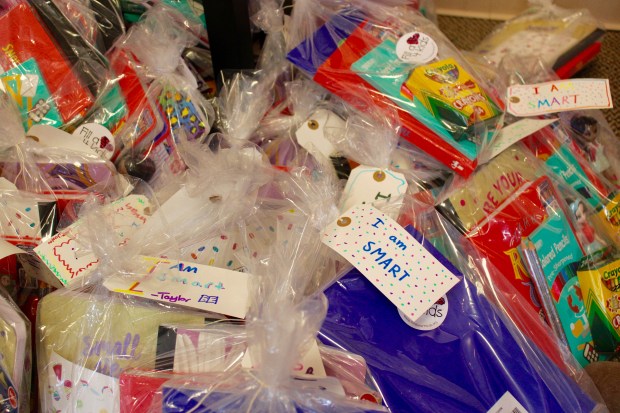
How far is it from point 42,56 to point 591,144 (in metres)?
1.09

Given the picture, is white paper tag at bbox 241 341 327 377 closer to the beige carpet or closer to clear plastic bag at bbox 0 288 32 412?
clear plastic bag at bbox 0 288 32 412

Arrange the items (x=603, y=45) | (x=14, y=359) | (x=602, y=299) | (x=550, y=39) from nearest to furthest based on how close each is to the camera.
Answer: (x=14, y=359), (x=602, y=299), (x=550, y=39), (x=603, y=45)

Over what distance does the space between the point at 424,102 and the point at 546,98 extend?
289 millimetres

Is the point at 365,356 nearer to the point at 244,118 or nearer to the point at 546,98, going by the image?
the point at 244,118

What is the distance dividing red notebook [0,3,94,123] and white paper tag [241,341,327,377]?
576mm

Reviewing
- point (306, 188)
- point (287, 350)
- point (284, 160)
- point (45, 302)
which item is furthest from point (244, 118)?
point (287, 350)

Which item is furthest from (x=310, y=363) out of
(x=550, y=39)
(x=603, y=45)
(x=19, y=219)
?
(x=603, y=45)

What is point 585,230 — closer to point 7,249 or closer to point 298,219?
point 298,219

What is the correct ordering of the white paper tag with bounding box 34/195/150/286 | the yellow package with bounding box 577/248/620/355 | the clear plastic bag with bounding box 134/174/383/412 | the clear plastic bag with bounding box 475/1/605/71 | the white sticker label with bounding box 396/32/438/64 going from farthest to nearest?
the clear plastic bag with bounding box 475/1/605/71 < the white sticker label with bounding box 396/32/438/64 < the yellow package with bounding box 577/248/620/355 < the white paper tag with bounding box 34/195/150/286 < the clear plastic bag with bounding box 134/174/383/412

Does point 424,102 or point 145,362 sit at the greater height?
point 424,102

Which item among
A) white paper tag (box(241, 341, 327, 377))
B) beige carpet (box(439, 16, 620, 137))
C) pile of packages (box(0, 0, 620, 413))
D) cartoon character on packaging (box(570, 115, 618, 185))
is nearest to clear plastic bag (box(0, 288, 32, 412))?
pile of packages (box(0, 0, 620, 413))

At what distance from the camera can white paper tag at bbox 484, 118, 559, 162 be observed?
1.07m

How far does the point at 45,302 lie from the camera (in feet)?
2.64

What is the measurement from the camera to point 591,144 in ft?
4.03
